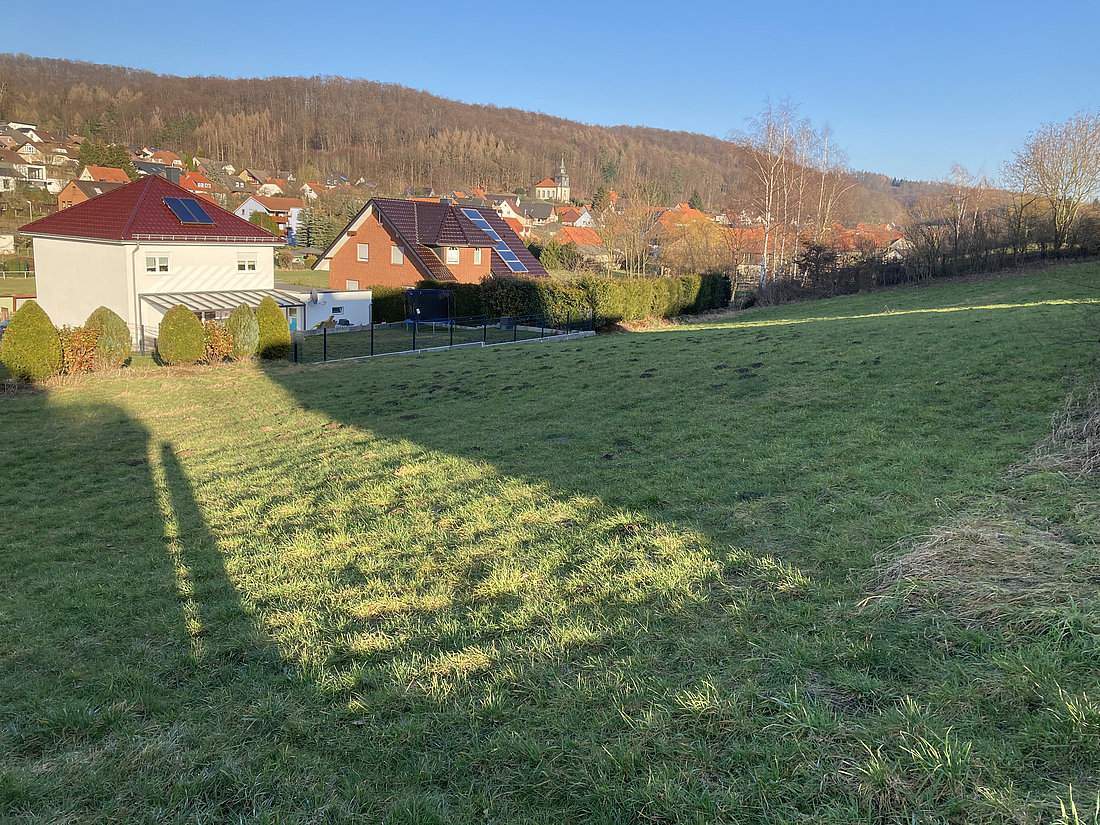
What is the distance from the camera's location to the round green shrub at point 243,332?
20156 mm

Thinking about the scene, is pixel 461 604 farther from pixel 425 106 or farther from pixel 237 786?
pixel 425 106

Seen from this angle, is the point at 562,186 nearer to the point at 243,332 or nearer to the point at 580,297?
the point at 580,297

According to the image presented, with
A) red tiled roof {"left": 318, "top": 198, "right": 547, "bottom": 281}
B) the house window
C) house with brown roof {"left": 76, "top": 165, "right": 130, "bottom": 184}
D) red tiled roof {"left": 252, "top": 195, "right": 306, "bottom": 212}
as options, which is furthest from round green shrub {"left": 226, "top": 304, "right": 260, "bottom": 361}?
house with brown roof {"left": 76, "top": 165, "right": 130, "bottom": 184}

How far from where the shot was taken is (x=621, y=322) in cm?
2842

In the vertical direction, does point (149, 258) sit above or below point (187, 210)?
below

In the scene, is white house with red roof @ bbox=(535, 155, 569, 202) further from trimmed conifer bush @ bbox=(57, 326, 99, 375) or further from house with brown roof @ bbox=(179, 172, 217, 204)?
trimmed conifer bush @ bbox=(57, 326, 99, 375)

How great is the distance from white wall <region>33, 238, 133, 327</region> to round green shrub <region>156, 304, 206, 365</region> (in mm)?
7451

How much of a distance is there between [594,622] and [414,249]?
3450 centimetres

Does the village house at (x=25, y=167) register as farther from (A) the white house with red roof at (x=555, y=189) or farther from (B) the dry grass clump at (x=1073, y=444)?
(B) the dry grass clump at (x=1073, y=444)

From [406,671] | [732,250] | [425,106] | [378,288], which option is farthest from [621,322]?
[425,106]

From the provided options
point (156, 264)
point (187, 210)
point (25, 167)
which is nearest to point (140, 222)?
point (156, 264)

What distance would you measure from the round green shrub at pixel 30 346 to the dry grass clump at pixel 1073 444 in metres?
19.7

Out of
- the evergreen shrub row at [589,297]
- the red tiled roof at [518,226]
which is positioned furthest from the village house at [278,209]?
the evergreen shrub row at [589,297]

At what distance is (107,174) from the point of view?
3361 inches
